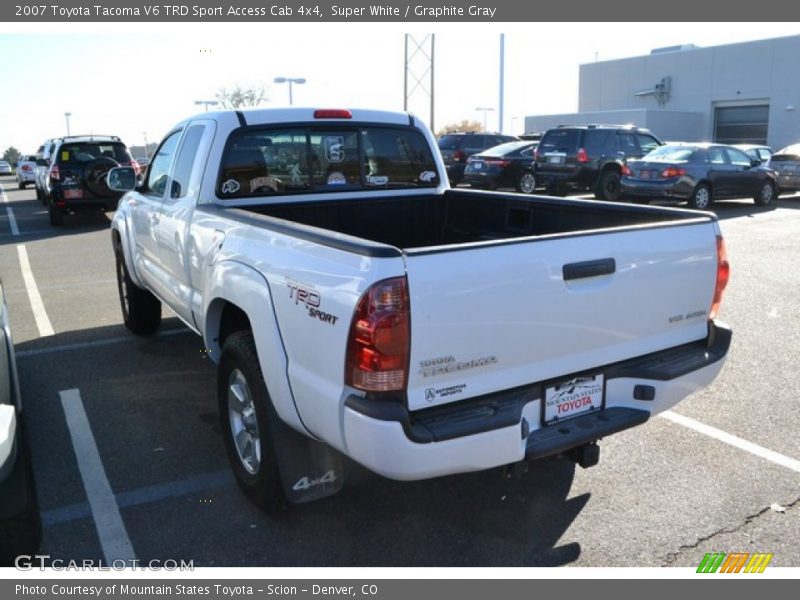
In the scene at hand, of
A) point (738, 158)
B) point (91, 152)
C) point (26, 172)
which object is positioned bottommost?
point (26, 172)

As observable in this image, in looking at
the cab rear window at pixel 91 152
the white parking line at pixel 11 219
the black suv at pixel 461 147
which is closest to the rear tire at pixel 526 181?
the black suv at pixel 461 147

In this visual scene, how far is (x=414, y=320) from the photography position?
281 centimetres

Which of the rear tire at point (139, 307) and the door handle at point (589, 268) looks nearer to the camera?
the door handle at point (589, 268)

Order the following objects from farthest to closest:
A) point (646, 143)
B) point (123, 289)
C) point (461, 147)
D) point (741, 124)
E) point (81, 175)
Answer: point (741, 124) → point (461, 147) → point (646, 143) → point (81, 175) → point (123, 289)

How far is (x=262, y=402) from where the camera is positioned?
11.6 ft

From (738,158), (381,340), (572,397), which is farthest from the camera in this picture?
(738,158)

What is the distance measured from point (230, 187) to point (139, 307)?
257cm

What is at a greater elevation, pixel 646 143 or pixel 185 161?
pixel 185 161

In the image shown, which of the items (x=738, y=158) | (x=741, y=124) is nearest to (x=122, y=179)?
(x=738, y=158)

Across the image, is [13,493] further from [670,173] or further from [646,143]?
[646,143]

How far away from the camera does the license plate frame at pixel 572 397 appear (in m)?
3.31

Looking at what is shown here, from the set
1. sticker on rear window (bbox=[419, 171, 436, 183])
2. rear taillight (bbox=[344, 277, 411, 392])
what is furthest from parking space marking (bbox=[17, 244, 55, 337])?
rear taillight (bbox=[344, 277, 411, 392])

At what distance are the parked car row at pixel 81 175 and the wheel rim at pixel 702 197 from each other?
41.7 ft

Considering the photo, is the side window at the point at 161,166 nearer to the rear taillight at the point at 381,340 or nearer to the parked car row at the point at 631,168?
the rear taillight at the point at 381,340
